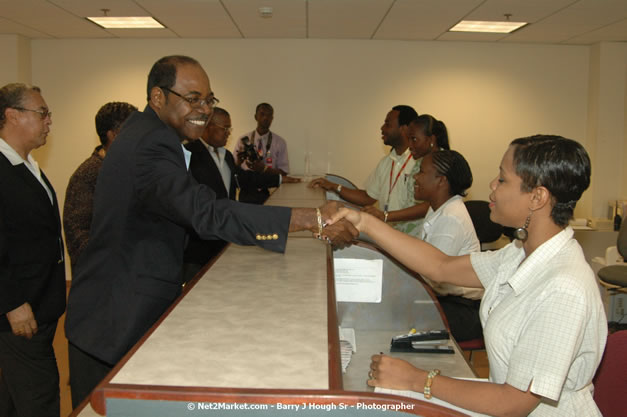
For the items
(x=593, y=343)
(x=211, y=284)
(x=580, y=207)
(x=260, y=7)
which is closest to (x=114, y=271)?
(x=211, y=284)

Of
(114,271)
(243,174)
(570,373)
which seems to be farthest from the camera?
(243,174)

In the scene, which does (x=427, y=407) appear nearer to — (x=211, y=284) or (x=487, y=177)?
(x=211, y=284)

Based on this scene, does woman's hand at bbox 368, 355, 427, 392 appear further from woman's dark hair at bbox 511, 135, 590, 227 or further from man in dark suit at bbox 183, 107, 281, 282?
man in dark suit at bbox 183, 107, 281, 282

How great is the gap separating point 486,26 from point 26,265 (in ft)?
19.0

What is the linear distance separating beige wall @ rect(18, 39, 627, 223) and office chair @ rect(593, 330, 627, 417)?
239 inches

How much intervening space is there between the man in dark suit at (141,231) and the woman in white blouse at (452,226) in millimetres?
1185

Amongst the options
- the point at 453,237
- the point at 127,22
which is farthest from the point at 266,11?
the point at 453,237

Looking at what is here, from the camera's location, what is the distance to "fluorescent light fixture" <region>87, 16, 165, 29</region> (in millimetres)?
6082

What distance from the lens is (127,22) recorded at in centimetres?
634

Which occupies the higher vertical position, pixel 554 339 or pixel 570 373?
pixel 554 339

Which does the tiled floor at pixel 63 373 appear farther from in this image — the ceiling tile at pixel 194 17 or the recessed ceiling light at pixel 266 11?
the recessed ceiling light at pixel 266 11

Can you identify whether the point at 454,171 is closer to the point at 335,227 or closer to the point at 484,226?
the point at 484,226

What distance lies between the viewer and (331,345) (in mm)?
1029

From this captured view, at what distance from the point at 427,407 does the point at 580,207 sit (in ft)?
24.2
